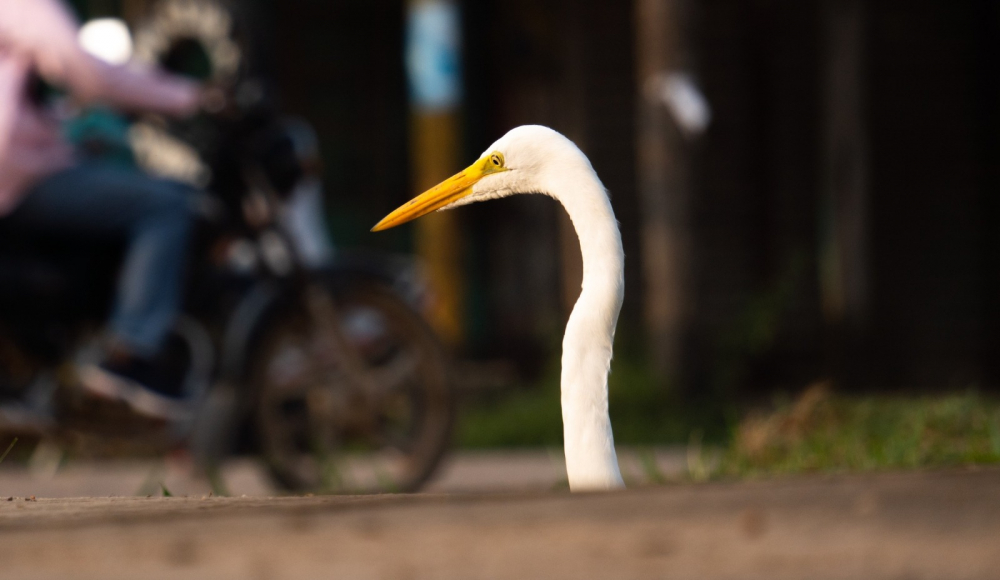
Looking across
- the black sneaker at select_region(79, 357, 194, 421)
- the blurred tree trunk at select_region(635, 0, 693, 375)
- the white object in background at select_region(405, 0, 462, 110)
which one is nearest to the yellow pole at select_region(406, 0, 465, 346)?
the white object in background at select_region(405, 0, 462, 110)

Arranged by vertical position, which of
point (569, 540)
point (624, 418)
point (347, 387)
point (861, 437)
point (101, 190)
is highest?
point (101, 190)

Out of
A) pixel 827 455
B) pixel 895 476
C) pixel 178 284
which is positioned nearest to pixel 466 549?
pixel 895 476

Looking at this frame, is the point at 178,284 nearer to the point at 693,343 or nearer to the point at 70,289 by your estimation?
the point at 70,289

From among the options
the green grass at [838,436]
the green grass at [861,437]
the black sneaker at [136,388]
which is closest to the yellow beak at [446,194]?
the green grass at [838,436]

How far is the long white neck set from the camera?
1972 mm

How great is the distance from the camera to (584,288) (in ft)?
6.75

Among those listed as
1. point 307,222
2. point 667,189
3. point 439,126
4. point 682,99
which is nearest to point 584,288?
point 307,222

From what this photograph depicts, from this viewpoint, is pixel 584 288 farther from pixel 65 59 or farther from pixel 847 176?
pixel 847 176

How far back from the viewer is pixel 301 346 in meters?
3.96

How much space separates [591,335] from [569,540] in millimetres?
720

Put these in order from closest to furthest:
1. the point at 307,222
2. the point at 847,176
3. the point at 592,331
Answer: the point at 592,331 → the point at 307,222 → the point at 847,176

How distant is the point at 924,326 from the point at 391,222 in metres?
7.60

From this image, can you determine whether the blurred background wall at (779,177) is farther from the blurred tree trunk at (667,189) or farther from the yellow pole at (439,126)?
the blurred tree trunk at (667,189)

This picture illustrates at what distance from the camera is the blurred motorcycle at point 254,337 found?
3801 mm
